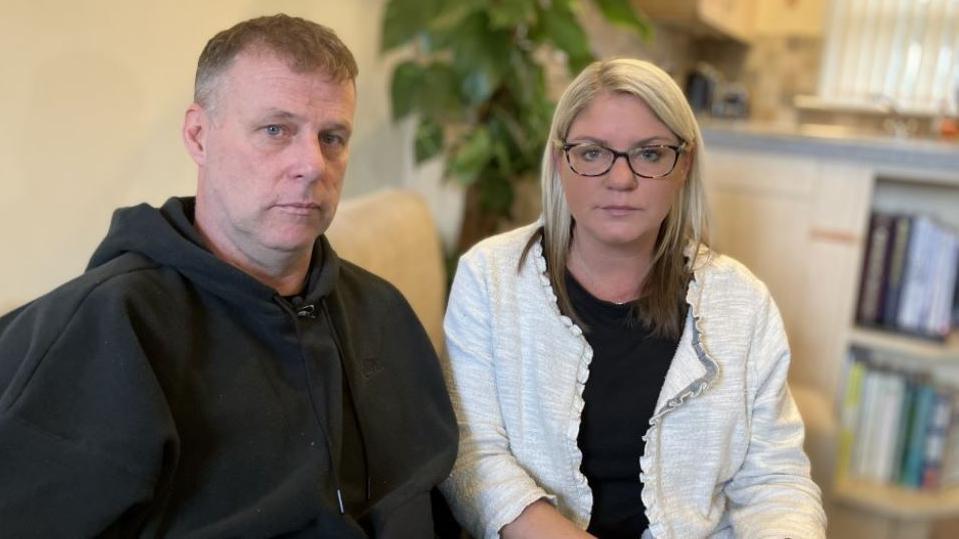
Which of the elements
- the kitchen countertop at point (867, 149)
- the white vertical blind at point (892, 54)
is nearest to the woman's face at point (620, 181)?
the kitchen countertop at point (867, 149)

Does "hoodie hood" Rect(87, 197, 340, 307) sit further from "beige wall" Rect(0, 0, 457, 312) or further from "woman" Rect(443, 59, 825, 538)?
"woman" Rect(443, 59, 825, 538)

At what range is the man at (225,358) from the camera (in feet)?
2.49

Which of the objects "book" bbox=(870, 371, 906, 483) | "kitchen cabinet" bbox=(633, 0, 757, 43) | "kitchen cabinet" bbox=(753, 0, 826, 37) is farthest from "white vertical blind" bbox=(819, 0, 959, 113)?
"book" bbox=(870, 371, 906, 483)

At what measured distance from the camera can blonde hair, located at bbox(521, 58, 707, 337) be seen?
1.15m

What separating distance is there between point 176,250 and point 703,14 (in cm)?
282

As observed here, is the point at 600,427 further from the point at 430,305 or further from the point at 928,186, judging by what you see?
the point at 928,186

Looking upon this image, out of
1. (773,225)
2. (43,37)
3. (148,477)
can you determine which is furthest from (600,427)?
(773,225)

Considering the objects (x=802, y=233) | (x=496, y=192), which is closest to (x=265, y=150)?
(x=496, y=192)

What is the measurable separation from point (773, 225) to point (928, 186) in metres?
0.47

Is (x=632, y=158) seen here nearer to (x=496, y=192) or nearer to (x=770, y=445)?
(x=770, y=445)

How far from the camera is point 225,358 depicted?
902mm

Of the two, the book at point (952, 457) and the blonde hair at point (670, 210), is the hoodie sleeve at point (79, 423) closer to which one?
the blonde hair at point (670, 210)

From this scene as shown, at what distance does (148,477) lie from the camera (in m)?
0.78

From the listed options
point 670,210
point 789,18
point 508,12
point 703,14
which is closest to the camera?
point 670,210
